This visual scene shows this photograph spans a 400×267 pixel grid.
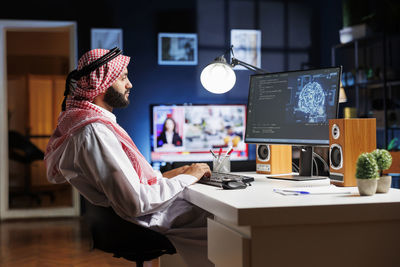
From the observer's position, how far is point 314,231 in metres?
1.41

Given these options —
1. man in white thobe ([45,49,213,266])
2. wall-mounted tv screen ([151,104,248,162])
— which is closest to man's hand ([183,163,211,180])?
man in white thobe ([45,49,213,266])

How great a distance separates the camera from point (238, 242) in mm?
1423

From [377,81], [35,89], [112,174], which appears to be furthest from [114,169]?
→ [35,89]

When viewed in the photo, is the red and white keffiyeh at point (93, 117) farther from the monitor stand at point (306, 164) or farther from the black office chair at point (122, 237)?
the monitor stand at point (306, 164)

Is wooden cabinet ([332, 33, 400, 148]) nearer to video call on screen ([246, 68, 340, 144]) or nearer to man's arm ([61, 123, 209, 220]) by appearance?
video call on screen ([246, 68, 340, 144])

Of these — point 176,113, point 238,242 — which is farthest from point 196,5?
point 238,242

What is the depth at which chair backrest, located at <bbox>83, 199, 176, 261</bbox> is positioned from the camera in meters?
1.88

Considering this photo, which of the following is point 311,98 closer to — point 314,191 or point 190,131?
point 314,191

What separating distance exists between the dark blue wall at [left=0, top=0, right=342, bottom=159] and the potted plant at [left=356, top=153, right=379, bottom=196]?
4.58 metres

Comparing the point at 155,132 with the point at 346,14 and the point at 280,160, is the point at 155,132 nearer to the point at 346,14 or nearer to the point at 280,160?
the point at 346,14

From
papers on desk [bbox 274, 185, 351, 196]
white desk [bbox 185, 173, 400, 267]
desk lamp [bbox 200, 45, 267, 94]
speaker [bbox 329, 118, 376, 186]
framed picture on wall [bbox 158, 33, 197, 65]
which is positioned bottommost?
white desk [bbox 185, 173, 400, 267]

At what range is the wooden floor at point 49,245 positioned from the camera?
3.90 m

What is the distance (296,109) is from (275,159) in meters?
0.37

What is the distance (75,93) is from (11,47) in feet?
23.6
